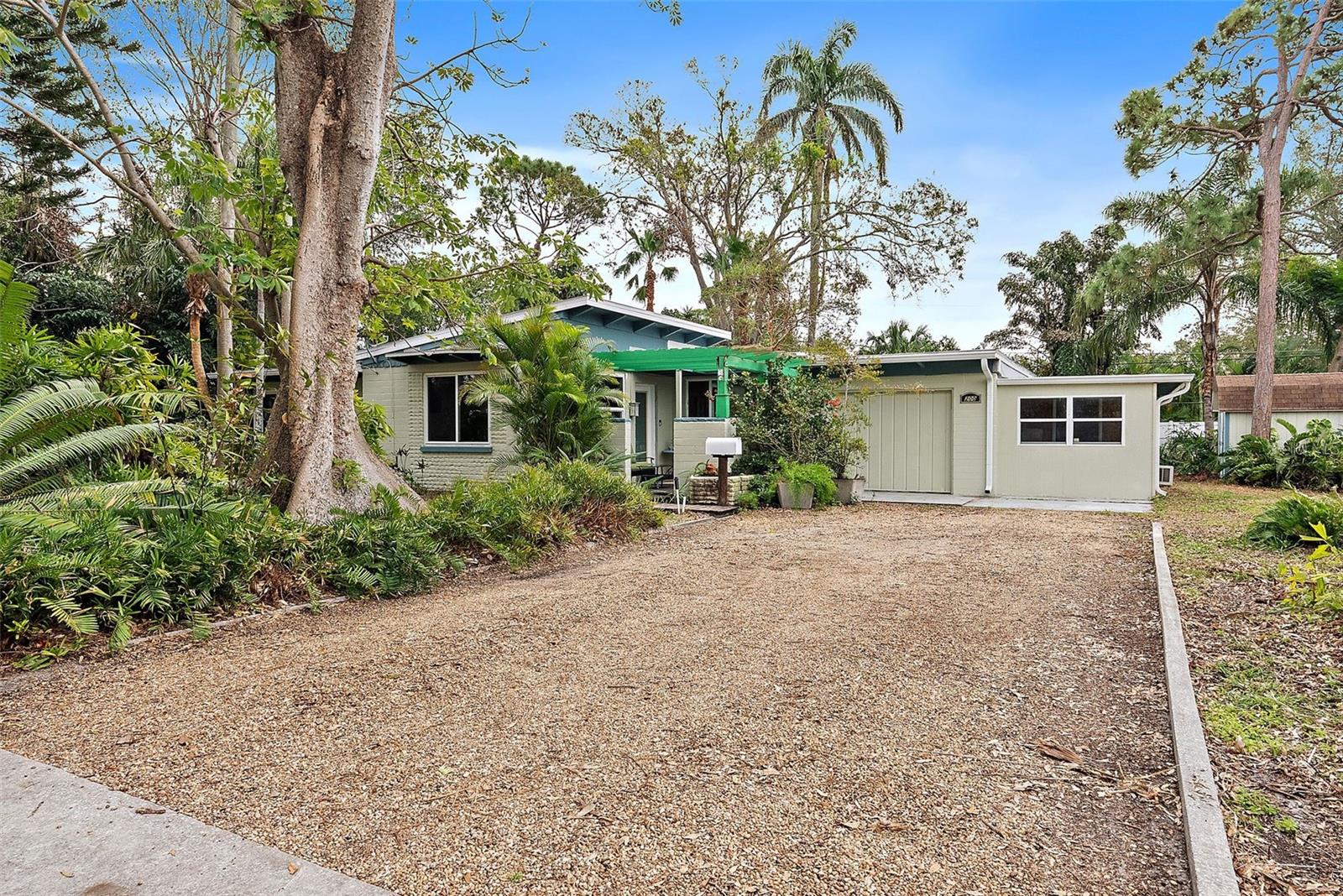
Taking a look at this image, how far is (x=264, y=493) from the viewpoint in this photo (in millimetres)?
6723

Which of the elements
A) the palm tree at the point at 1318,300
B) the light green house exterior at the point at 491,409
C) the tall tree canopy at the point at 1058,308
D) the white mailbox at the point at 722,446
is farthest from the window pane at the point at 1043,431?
the palm tree at the point at 1318,300

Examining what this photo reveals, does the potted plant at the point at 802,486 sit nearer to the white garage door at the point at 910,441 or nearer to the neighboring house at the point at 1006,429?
the neighboring house at the point at 1006,429

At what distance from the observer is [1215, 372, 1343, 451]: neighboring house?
58.2ft

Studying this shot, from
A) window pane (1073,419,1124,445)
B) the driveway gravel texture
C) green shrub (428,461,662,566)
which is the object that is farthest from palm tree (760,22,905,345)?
the driveway gravel texture

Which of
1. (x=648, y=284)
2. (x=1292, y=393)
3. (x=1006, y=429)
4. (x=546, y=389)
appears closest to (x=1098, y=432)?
(x=1006, y=429)

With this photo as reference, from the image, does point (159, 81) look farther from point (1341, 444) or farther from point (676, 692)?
point (1341, 444)

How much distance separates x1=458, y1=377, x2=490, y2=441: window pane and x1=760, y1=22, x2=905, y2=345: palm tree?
36.0ft

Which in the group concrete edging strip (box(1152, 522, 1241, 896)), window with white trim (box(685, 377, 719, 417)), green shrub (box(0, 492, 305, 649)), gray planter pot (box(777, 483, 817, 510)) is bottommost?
concrete edging strip (box(1152, 522, 1241, 896))

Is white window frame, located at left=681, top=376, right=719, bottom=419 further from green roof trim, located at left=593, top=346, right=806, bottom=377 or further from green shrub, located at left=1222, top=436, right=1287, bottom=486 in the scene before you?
green shrub, located at left=1222, top=436, right=1287, bottom=486

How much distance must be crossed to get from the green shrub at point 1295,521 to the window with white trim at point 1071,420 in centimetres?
521

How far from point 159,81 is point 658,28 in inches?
347

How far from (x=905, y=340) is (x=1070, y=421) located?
10279 millimetres

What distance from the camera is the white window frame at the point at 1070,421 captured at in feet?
43.0

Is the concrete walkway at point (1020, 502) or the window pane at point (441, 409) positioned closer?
the concrete walkway at point (1020, 502)
